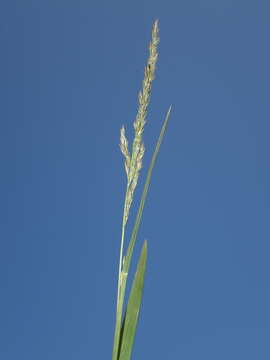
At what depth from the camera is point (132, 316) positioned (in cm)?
106

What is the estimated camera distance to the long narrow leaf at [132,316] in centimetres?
101

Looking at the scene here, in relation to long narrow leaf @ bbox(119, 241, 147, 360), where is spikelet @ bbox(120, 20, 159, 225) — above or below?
above

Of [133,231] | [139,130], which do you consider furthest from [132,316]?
[139,130]

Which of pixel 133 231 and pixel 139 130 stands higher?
pixel 139 130

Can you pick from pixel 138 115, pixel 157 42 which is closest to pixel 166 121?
pixel 138 115

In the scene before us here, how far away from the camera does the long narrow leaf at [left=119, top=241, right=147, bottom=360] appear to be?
3.32 ft

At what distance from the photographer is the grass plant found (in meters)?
1.01

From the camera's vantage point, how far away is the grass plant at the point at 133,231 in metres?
1.01

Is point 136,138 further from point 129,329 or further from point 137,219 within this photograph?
point 129,329

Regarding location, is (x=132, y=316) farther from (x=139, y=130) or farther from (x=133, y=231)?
(x=139, y=130)

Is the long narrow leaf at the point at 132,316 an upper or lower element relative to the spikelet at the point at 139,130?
lower

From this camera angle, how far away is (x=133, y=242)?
1.07 meters

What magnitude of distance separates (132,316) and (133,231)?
20 cm

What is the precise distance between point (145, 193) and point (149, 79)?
35 centimetres
